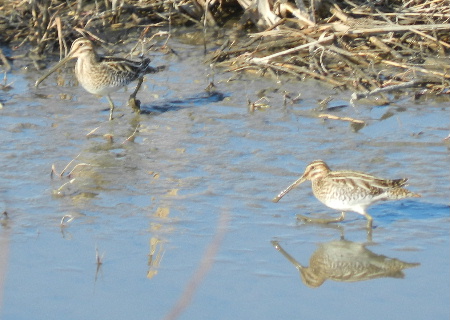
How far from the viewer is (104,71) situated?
8531 mm

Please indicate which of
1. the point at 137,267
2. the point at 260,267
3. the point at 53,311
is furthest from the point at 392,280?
the point at 53,311

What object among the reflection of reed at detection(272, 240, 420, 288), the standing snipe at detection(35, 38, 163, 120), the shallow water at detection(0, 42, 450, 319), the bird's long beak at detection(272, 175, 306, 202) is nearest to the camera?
the shallow water at detection(0, 42, 450, 319)

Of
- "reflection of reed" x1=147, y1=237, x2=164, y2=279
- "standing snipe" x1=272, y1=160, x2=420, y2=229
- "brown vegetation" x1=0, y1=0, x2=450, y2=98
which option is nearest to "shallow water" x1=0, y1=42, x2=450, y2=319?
"reflection of reed" x1=147, y1=237, x2=164, y2=279

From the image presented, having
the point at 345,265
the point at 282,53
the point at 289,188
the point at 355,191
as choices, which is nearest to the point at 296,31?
the point at 282,53

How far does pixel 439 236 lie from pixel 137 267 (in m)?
1.91

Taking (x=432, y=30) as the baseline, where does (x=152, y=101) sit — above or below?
below

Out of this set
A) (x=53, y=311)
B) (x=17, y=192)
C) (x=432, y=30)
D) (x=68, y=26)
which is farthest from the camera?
(x=68, y=26)

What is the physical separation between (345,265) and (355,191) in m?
0.66

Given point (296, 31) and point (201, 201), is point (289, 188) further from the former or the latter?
point (296, 31)

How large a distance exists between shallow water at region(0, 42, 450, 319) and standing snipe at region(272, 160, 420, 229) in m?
0.16

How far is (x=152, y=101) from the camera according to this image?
888cm

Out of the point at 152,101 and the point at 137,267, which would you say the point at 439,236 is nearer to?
the point at 137,267

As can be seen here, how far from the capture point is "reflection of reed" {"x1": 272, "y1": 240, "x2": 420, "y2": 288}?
5.22 metres

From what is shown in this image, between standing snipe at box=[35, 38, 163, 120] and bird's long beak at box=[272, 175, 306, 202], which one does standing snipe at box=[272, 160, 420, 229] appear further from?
standing snipe at box=[35, 38, 163, 120]
